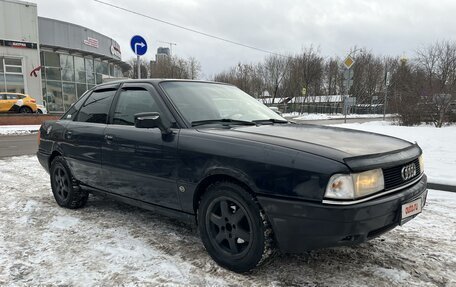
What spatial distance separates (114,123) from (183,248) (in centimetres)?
157

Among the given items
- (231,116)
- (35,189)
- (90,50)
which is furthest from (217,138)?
(90,50)

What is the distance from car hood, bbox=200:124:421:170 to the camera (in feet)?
8.41

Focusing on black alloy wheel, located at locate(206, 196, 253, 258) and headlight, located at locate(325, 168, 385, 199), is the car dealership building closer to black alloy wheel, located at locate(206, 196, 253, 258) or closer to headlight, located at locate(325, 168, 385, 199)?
black alloy wheel, located at locate(206, 196, 253, 258)

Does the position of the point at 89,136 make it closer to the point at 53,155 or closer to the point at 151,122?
the point at 53,155

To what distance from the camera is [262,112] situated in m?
4.10

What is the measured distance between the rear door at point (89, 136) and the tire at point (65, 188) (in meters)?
0.16

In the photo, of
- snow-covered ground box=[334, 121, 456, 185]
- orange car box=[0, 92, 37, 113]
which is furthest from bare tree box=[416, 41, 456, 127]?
orange car box=[0, 92, 37, 113]

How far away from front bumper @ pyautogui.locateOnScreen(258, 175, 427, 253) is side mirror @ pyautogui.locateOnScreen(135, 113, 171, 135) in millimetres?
1163

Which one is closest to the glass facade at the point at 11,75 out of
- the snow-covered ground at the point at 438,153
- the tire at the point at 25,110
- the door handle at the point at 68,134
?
the tire at the point at 25,110

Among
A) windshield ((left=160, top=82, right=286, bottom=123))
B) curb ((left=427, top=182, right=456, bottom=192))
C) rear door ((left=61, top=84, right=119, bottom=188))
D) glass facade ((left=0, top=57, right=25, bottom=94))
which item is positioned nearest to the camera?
windshield ((left=160, top=82, right=286, bottom=123))

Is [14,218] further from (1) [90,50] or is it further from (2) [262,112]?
(1) [90,50]

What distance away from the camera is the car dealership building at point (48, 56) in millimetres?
26828

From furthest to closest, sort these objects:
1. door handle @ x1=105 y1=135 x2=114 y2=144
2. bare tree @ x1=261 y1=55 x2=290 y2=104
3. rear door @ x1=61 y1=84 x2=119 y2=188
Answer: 1. bare tree @ x1=261 y1=55 x2=290 y2=104
2. rear door @ x1=61 y1=84 x2=119 y2=188
3. door handle @ x1=105 y1=135 x2=114 y2=144

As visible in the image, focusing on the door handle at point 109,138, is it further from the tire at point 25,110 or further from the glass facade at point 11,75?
the glass facade at point 11,75
